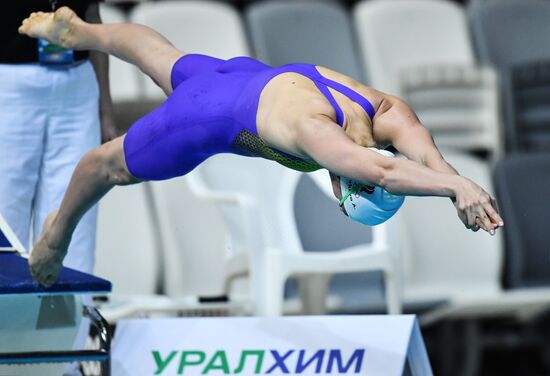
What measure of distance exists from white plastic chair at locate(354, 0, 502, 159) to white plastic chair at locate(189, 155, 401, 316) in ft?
2.19

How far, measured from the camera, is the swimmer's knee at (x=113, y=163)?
3234 millimetres

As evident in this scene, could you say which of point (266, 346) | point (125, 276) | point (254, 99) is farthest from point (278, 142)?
point (125, 276)

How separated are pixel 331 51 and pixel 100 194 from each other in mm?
2638

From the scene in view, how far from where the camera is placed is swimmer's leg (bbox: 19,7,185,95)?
337cm

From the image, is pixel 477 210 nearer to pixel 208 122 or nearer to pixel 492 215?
pixel 492 215

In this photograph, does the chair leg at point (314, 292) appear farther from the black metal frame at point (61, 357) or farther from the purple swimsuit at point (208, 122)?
the black metal frame at point (61, 357)

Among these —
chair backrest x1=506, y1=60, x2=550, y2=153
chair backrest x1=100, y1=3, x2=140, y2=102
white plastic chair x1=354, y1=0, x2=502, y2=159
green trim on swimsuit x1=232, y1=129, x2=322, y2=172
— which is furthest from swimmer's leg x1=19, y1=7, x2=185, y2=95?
chair backrest x1=506, y1=60, x2=550, y2=153

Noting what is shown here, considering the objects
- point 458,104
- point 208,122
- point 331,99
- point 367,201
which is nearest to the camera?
point 367,201

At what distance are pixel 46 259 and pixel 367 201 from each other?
0.84 m

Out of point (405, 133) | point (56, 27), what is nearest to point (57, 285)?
point (56, 27)

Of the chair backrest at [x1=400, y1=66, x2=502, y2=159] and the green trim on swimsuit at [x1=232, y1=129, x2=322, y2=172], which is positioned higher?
the green trim on swimsuit at [x1=232, y1=129, x2=322, y2=172]

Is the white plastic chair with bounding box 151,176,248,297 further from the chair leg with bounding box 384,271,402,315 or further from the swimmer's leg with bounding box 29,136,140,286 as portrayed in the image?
the swimmer's leg with bounding box 29,136,140,286

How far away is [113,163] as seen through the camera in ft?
10.7

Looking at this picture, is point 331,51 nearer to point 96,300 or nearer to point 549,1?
point 549,1
